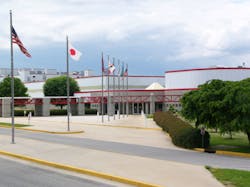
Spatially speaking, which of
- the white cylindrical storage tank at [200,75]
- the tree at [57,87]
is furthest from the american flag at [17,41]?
the tree at [57,87]

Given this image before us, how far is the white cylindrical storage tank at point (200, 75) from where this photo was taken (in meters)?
70.5

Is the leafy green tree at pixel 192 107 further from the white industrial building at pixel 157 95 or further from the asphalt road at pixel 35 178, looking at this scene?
the white industrial building at pixel 157 95

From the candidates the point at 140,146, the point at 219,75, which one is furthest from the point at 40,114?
the point at 140,146

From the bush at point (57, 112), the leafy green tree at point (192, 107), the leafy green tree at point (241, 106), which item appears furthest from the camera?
the bush at point (57, 112)

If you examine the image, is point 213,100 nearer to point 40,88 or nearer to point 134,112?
point 134,112

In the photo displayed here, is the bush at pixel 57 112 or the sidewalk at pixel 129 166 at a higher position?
the sidewalk at pixel 129 166

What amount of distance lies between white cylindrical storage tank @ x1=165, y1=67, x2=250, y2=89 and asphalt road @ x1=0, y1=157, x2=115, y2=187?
58.7m

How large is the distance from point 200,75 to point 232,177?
6102 centimetres

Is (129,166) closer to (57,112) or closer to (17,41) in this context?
(17,41)

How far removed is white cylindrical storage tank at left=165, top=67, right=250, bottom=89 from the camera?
70500mm

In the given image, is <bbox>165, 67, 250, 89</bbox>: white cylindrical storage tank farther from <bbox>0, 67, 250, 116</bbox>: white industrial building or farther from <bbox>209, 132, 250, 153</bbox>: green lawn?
<bbox>209, 132, 250, 153</bbox>: green lawn

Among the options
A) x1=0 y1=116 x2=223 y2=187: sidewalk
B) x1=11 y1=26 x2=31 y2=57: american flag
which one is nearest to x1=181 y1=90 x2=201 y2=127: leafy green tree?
x1=0 y1=116 x2=223 y2=187: sidewalk

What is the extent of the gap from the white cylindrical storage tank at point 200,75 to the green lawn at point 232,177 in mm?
58436

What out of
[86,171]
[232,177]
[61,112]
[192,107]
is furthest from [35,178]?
[61,112]
